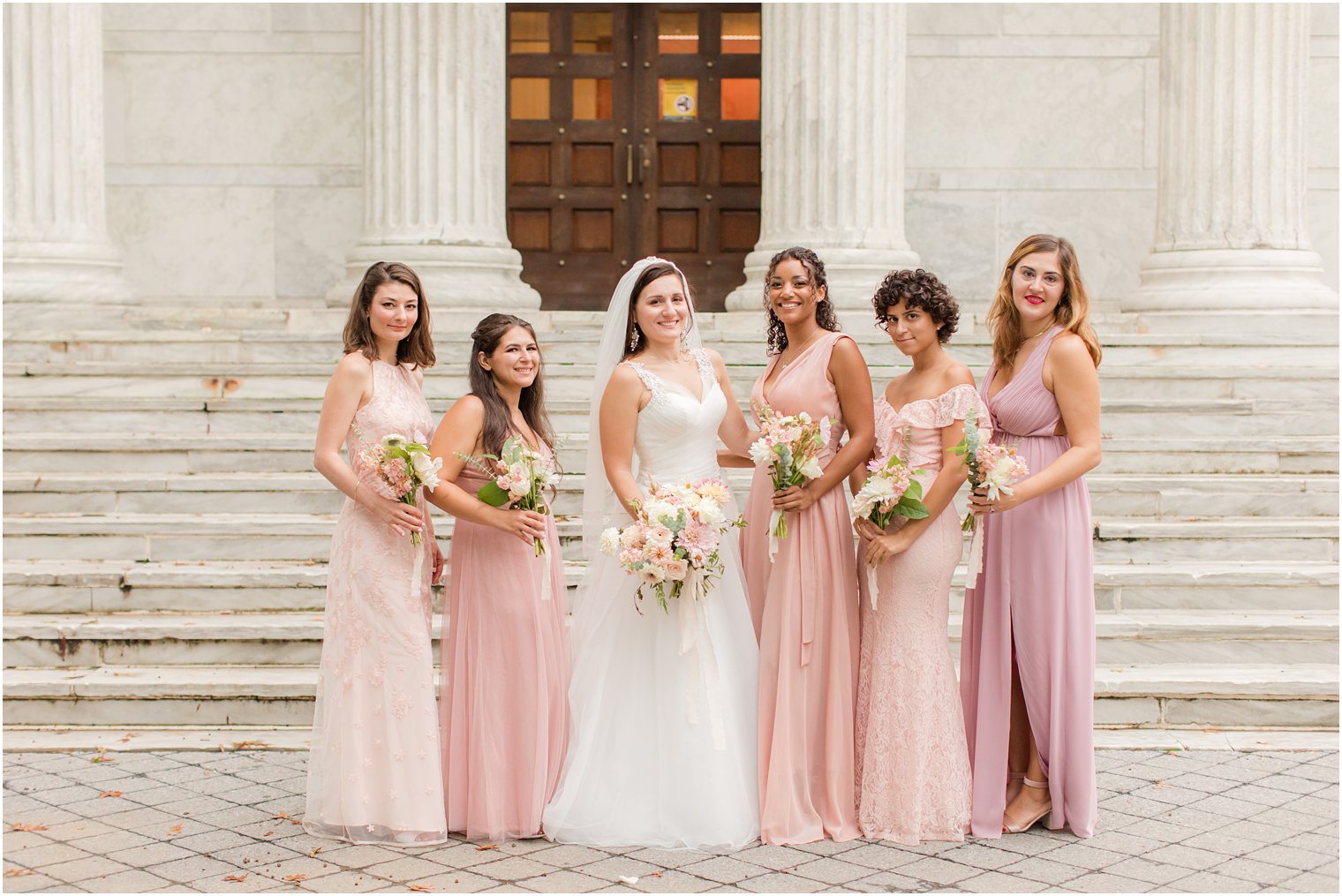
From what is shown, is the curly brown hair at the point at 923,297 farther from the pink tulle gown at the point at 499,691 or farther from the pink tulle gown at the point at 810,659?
the pink tulle gown at the point at 499,691

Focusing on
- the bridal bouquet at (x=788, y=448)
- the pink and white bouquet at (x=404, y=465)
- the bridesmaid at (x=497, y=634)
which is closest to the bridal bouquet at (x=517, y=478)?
the bridesmaid at (x=497, y=634)

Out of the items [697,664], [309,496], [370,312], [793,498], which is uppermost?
[370,312]

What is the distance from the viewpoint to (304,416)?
9633mm

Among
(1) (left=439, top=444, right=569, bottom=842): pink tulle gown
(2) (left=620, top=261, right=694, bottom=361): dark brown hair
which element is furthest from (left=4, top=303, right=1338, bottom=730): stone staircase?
(2) (left=620, top=261, right=694, bottom=361): dark brown hair

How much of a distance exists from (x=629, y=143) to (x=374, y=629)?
8.88 meters

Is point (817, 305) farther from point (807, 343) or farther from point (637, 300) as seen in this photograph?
point (637, 300)

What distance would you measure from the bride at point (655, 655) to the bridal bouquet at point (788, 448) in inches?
10.9

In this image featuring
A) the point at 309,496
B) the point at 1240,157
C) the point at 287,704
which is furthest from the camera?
the point at 1240,157

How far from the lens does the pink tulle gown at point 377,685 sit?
18.2 feet

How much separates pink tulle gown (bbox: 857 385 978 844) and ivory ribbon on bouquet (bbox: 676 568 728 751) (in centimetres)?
56

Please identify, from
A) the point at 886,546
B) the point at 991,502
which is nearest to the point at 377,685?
the point at 886,546

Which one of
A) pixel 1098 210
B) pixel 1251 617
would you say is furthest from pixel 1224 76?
pixel 1251 617

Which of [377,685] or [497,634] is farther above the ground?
[497,634]

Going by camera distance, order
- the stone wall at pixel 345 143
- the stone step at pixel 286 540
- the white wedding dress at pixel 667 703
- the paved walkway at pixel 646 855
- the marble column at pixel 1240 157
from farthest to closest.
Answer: the stone wall at pixel 345 143
the marble column at pixel 1240 157
the stone step at pixel 286 540
the white wedding dress at pixel 667 703
the paved walkway at pixel 646 855
